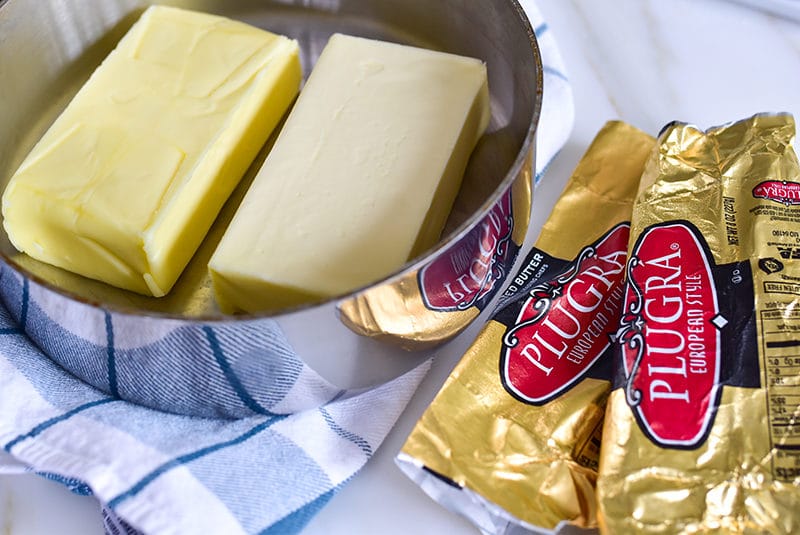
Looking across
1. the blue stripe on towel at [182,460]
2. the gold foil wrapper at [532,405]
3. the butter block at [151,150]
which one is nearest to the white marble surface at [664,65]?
the gold foil wrapper at [532,405]

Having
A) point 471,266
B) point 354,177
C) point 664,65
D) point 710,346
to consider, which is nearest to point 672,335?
point 710,346

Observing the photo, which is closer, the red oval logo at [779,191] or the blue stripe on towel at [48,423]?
the blue stripe on towel at [48,423]

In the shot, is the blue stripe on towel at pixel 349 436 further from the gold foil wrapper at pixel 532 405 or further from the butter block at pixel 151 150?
the butter block at pixel 151 150

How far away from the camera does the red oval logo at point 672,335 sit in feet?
2.01

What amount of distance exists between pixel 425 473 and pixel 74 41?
577 millimetres

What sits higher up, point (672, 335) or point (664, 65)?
point (664, 65)

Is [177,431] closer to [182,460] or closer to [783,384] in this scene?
[182,460]

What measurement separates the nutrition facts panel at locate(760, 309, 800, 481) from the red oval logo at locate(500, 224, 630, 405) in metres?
0.12

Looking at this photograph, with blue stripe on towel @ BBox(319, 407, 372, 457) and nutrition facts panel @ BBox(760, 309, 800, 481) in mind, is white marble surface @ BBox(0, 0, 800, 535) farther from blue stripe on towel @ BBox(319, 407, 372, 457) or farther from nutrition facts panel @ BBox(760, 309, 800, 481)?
nutrition facts panel @ BBox(760, 309, 800, 481)

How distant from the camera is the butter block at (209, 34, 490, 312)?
675mm

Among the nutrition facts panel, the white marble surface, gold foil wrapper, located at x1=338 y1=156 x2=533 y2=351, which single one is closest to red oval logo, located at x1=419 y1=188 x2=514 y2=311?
gold foil wrapper, located at x1=338 y1=156 x2=533 y2=351

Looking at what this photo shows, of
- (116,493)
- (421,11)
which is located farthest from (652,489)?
(421,11)

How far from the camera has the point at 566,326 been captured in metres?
0.69

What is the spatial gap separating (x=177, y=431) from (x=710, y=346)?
41cm
